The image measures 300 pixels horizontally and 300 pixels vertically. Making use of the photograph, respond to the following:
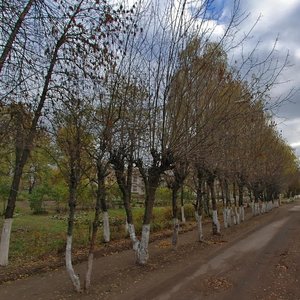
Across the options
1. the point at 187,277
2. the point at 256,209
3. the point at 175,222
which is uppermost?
the point at 256,209

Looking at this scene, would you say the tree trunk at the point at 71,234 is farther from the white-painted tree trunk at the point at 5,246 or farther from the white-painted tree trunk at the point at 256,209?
the white-painted tree trunk at the point at 256,209

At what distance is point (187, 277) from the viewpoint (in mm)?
11562

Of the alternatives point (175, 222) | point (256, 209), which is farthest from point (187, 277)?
point (256, 209)

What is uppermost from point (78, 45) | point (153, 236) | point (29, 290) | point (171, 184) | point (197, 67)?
point (197, 67)

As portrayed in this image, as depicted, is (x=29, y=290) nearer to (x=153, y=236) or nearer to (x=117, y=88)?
(x=117, y=88)

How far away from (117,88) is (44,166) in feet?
60.3

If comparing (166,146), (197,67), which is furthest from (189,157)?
(197,67)

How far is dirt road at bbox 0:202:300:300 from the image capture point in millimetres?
9727

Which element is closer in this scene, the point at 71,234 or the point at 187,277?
the point at 71,234

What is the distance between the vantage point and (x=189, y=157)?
13242mm

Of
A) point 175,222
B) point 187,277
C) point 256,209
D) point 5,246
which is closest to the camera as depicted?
point 187,277

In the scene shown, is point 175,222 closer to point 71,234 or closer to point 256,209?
point 71,234

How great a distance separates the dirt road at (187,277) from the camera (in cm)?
973

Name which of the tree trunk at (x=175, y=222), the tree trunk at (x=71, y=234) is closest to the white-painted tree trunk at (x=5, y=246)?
the tree trunk at (x=71, y=234)
